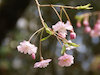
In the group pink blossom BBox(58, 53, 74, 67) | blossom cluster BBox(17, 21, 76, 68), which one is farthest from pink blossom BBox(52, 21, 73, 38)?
pink blossom BBox(58, 53, 74, 67)

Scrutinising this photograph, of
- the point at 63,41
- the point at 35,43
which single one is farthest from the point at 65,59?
the point at 35,43

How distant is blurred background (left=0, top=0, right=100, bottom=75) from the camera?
235cm

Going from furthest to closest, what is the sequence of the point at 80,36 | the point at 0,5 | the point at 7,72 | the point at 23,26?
1. the point at 80,36
2. the point at 23,26
3. the point at 7,72
4. the point at 0,5

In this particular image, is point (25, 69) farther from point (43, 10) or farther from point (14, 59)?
point (43, 10)

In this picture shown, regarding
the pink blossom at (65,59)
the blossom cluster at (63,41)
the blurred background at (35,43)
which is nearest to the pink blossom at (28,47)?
the blossom cluster at (63,41)

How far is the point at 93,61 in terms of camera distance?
4.39 meters

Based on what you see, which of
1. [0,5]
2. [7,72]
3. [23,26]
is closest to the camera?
[0,5]

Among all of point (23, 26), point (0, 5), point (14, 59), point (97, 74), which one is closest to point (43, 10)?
point (23, 26)

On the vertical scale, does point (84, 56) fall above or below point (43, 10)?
below

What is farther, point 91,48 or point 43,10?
point 91,48

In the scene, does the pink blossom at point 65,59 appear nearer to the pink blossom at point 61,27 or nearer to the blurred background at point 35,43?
the pink blossom at point 61,27

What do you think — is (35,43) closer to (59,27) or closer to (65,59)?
(65,59)

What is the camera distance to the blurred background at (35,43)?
235 cm

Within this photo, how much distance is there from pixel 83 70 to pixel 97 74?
289 mm
